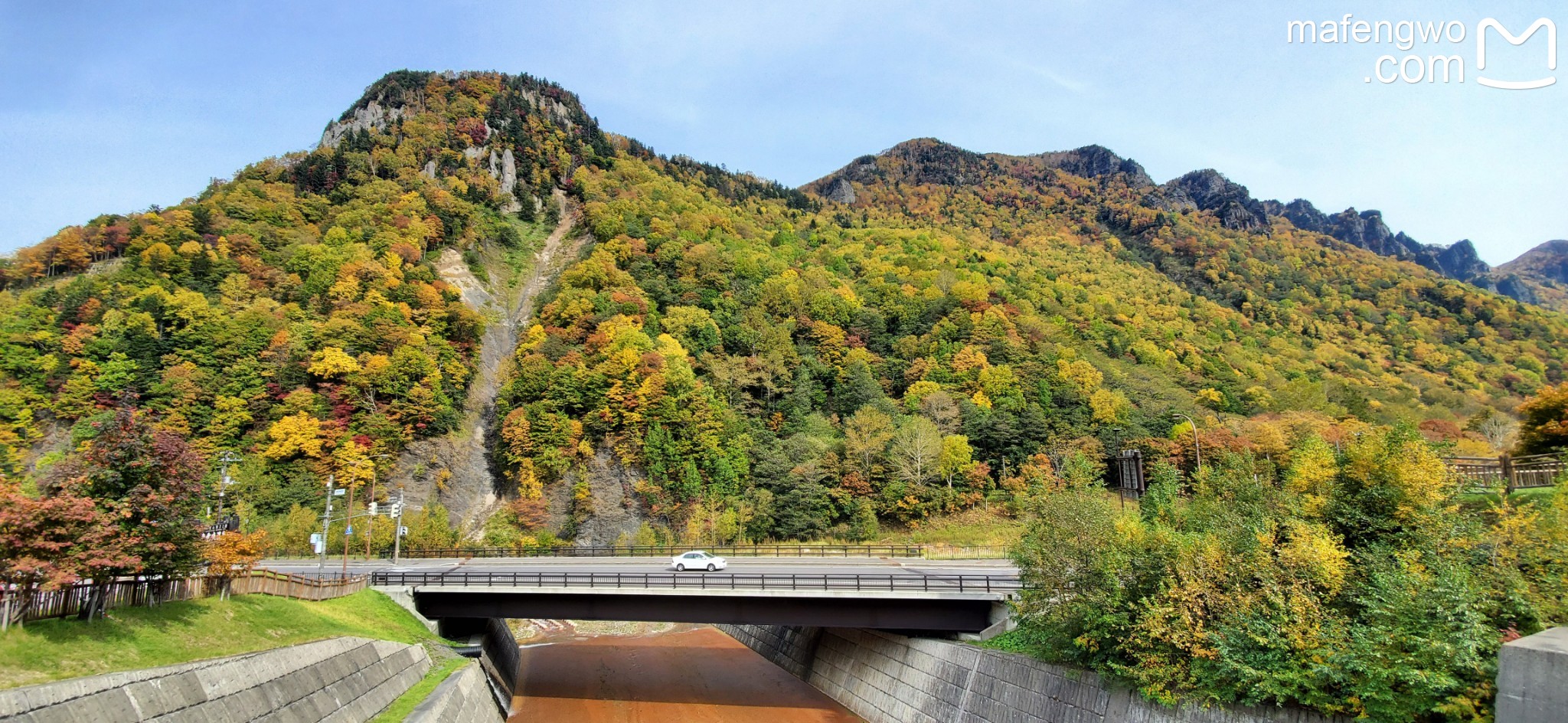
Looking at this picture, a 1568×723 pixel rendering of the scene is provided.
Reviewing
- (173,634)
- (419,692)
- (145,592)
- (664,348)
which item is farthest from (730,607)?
(664,348)

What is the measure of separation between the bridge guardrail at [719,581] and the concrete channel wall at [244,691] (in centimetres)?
903

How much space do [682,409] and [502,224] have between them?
2813 inches

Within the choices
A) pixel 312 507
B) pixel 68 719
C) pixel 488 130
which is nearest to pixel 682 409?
pixel 312 507

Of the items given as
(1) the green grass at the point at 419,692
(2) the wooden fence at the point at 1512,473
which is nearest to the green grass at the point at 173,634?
(1) the green grass at the point at 419,692

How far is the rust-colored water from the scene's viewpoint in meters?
32.6

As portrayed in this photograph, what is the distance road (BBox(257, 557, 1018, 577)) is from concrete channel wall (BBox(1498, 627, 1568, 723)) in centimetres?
2079

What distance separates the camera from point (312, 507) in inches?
2383

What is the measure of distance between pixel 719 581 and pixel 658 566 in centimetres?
1231

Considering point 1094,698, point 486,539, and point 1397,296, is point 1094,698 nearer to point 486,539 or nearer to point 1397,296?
point 486,539

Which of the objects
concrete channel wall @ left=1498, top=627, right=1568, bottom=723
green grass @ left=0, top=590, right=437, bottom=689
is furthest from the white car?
concrete channel wall @ left=1498, top=627, right=1568, bottom=723

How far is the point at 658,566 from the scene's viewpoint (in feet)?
144

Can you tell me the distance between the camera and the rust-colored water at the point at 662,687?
32625 mm

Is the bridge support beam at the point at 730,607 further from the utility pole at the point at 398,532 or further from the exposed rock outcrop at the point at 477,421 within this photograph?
the exposed rock outcrop at the point at 477,421

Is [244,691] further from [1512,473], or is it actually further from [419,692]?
[1512,473]
